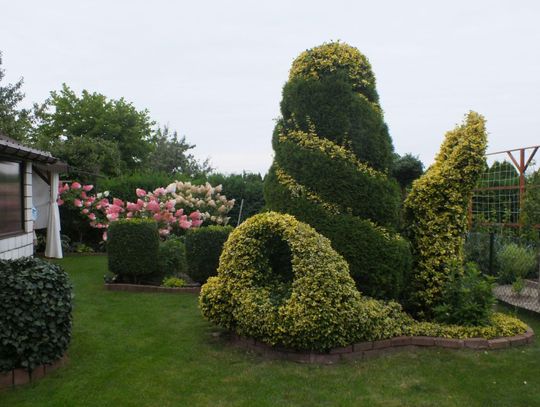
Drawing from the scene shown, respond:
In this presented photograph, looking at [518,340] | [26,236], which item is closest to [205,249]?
[26,236]

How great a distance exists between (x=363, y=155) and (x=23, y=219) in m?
5.83

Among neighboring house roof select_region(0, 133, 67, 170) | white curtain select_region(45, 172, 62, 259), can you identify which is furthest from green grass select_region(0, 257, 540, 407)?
white curtain select_region(45, 172, 62, 259)

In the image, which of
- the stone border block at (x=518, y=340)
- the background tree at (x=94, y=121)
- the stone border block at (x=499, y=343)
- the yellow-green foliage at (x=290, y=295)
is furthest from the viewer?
the background tree at (x=94, y=121)

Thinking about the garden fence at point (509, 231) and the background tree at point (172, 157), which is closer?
the garden fence at point (509, 231)

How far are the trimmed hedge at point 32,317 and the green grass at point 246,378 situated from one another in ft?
0.81

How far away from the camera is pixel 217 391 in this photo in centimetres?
420

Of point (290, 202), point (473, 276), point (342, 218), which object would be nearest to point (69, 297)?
point (290, 202)

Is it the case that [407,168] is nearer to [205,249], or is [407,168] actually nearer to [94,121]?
[205,249]

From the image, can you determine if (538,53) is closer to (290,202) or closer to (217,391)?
(290,202)

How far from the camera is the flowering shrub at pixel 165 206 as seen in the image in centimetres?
1112

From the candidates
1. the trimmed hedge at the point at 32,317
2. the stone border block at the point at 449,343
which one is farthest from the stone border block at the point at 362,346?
the trimmed hedge at the point at 32,317

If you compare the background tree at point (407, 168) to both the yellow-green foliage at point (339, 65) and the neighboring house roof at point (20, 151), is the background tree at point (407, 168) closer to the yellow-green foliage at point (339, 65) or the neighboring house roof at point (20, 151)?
the yellow-green foliage at point (339, 65)

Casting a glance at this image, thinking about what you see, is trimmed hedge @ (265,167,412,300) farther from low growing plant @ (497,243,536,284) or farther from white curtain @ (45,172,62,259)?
white curtain @ (45,172,62,259)

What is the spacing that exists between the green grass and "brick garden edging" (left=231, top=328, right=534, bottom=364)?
0.38ft
